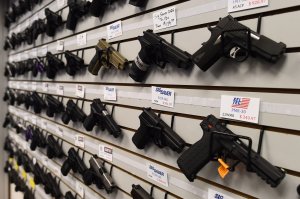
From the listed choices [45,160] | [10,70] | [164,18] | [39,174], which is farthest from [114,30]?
[10,70]

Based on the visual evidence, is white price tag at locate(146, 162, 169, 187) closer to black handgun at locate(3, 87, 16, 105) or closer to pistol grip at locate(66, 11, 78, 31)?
pistol grip at locate(66, 11, 78, 31)

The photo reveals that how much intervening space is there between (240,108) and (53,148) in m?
2.24

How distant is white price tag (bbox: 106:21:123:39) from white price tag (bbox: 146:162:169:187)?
2.92 ft

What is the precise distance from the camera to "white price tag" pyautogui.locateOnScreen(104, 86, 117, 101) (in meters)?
2.01

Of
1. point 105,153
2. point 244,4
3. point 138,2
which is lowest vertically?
point 105,153

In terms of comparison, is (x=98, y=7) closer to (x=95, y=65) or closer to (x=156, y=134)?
(x=95, y=65)

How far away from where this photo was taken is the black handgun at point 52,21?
2736mm

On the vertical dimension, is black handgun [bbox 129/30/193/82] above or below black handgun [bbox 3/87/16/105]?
above

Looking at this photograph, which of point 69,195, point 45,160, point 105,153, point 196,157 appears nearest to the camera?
point 196,157

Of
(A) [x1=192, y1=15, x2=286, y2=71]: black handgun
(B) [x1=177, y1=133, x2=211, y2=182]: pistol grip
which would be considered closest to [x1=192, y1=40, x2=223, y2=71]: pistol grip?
(A) [x1=192, y1=15, x2=286, y2=71]: black handgun

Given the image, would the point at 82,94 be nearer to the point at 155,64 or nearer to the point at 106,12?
the point at 106,12

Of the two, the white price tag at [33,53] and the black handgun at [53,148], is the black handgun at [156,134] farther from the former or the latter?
the white price tag at [33,53]

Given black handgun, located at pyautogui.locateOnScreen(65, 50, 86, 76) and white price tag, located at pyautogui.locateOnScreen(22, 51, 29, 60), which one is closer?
black handgun, located at pyautogui.locateOnScreen(65, 50, 86, 76)

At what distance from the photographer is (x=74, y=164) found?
2.55 m
